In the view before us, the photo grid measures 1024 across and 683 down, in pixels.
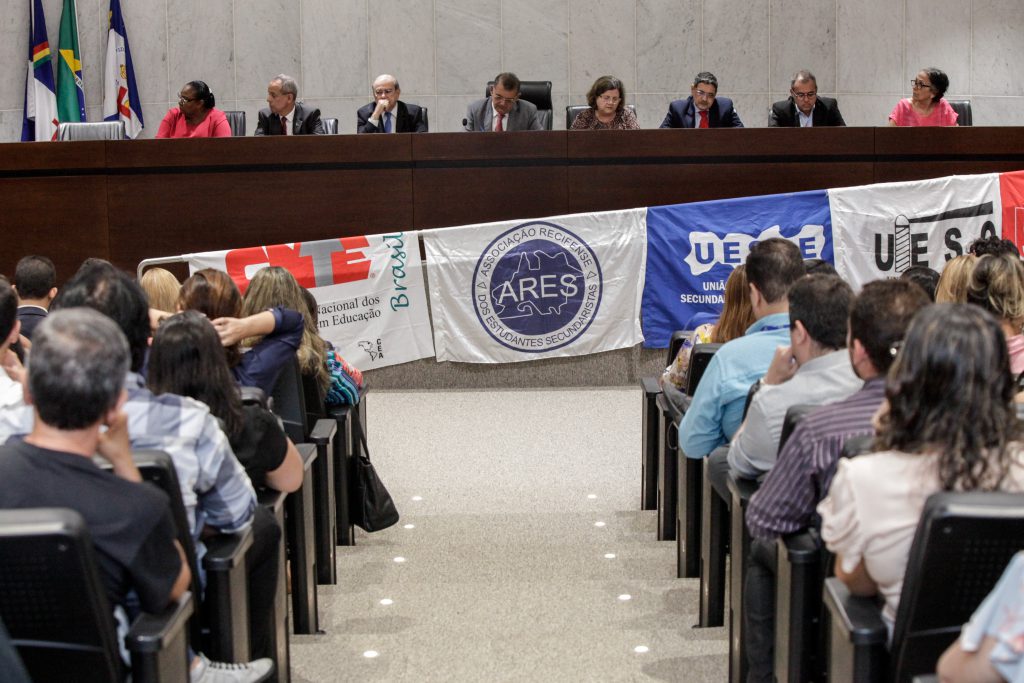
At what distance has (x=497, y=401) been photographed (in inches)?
294

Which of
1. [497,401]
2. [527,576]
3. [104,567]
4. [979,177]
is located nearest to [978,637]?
[104,567]

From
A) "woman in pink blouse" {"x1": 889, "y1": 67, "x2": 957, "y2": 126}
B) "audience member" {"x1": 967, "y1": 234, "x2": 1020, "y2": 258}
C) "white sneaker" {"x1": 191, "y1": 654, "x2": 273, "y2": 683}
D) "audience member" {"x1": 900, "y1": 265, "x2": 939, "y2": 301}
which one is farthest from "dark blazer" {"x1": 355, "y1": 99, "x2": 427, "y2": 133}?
"white sneaker" {"x1": 191, "y1": 654, "x2": 273, "y2": 683}

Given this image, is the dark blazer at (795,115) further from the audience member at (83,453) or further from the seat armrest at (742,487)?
the audience member at (83,453)

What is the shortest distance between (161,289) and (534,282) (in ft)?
11.0

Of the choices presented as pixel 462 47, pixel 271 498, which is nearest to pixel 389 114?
pixel 462 47

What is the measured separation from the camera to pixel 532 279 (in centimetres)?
761

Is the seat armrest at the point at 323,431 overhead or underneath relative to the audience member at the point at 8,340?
underneath

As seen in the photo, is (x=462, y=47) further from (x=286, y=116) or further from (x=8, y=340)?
(x=8, y=340)

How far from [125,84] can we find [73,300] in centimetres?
873

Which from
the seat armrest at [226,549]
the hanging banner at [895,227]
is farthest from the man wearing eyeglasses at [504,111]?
the seat armrest at [226,549]

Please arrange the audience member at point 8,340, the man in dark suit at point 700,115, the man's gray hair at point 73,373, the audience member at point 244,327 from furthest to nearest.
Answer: the man in dark suit at point 700,115
the audience member at point 244,327
the audience member at point 8,340
the man's gray hair at point 73,373

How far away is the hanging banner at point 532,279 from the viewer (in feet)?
25.0

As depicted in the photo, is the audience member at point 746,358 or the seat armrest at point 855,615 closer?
the seat armrest at point 855,615

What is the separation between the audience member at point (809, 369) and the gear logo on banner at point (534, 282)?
454 centimetres
